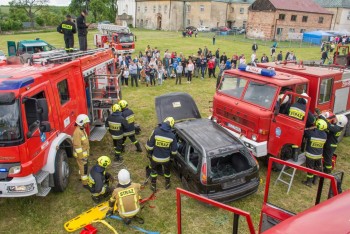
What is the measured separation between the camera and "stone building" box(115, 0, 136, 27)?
213 ft

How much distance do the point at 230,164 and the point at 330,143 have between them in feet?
8.58

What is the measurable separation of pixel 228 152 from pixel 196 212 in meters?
1.44

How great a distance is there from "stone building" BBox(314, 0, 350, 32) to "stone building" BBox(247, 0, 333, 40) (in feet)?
16.5

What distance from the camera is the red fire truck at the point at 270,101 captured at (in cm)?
723

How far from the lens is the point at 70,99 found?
7.29 m

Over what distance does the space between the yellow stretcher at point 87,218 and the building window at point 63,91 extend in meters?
2.51

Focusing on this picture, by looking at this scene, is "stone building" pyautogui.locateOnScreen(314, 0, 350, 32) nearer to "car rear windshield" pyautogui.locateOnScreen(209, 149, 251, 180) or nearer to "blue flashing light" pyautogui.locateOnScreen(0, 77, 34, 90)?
"car rear windshield" pyautogui.locateOnScreen(209, 149, 251, 180)

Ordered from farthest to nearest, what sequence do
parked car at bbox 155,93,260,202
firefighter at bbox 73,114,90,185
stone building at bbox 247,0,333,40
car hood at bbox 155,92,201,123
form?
1. stone building at bbox 247,0,333,40
2. car hood at bbox 155,92,201,123
3. firefighter at bbox 73,114,90,185
4. parked car at bbox 155,93,260,202

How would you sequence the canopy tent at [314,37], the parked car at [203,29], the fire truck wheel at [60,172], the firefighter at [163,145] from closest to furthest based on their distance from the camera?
the fire truck wheel at [60,172] < the firefighter at [163,145] < the canopy tent at [314,37] < the parked car at [203,29]

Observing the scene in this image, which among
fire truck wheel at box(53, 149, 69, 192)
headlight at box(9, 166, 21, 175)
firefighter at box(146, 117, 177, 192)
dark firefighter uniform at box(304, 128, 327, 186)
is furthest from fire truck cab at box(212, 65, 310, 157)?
headlight at box(9, 166, 21, 175)

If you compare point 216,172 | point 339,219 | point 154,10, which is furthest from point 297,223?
point 154,10

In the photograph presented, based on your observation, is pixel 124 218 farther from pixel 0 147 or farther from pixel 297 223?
pixel 297 223

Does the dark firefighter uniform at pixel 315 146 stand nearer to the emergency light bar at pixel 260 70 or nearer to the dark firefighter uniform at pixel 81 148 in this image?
the emergency light bar at pixel 260 70

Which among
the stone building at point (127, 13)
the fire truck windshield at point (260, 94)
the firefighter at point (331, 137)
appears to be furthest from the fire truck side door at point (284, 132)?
the stone building at point (127, 13)
